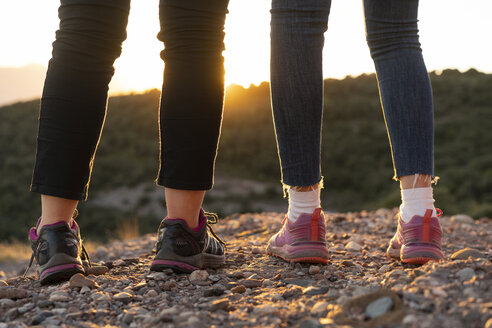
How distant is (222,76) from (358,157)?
50.8 ft

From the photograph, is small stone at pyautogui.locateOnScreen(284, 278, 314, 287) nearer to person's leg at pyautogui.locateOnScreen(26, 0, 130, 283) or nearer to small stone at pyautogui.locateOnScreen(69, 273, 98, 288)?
small stone at pyautogui.locateOnScreen(69, 273, 98, 288)

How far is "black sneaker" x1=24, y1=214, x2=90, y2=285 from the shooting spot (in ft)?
5.69

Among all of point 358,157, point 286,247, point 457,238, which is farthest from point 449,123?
point 286,247

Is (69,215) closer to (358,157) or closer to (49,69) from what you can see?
(49,69)

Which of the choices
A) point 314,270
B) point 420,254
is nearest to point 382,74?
point 420,254

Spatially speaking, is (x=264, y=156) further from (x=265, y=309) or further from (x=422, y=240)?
(x=265, y=309)

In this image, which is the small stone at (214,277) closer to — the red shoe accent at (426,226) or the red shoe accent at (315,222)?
the red shoe accent at (315,222)

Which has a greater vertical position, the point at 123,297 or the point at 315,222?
the point at 315,222

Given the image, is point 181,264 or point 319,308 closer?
point 319,308

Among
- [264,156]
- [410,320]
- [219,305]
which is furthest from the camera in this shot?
[264,156]

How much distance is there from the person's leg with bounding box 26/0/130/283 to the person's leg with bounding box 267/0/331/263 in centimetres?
61

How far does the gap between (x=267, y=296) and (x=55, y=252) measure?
0.79m

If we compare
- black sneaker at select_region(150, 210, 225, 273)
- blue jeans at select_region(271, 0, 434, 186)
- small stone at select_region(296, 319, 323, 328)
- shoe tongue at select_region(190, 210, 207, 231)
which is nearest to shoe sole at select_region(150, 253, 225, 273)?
black sneaker at select_region(150, 210, 225, 273)

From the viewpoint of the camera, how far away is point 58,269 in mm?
1737
